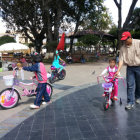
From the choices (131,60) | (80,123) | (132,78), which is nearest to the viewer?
(80,123)

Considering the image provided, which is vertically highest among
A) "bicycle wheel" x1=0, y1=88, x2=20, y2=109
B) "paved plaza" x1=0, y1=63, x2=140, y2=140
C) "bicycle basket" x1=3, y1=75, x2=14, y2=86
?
"bicycle basket" x1=3, y1=75, x2=14, y2=86

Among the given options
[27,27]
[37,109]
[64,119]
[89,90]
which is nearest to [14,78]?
[37,109]

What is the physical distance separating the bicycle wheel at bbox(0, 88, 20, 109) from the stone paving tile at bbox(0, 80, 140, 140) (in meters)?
0.84

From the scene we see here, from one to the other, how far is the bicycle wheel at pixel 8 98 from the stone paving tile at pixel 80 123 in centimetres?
84

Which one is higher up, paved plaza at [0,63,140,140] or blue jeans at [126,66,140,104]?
blue jeans at [126,66,140,104]

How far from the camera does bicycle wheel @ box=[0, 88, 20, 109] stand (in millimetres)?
4641

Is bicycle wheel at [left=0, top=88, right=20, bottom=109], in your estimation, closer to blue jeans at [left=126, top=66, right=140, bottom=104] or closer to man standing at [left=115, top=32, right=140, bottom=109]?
man standing at [left=115, top=32, right=140, bottom=109]

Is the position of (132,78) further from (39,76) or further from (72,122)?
(39,76)

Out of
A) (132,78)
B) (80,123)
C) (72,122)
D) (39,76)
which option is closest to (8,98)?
(39,76)

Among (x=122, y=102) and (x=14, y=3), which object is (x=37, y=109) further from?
(x=14, y=3)

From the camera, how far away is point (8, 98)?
473 centimetres

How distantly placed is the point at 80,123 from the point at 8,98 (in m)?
2.13

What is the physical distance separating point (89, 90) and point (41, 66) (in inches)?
104

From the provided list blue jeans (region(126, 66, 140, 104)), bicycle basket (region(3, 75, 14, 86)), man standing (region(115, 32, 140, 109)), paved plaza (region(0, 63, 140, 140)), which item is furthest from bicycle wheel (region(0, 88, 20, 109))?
blue jeans (region(126, 66, 140, 104))
